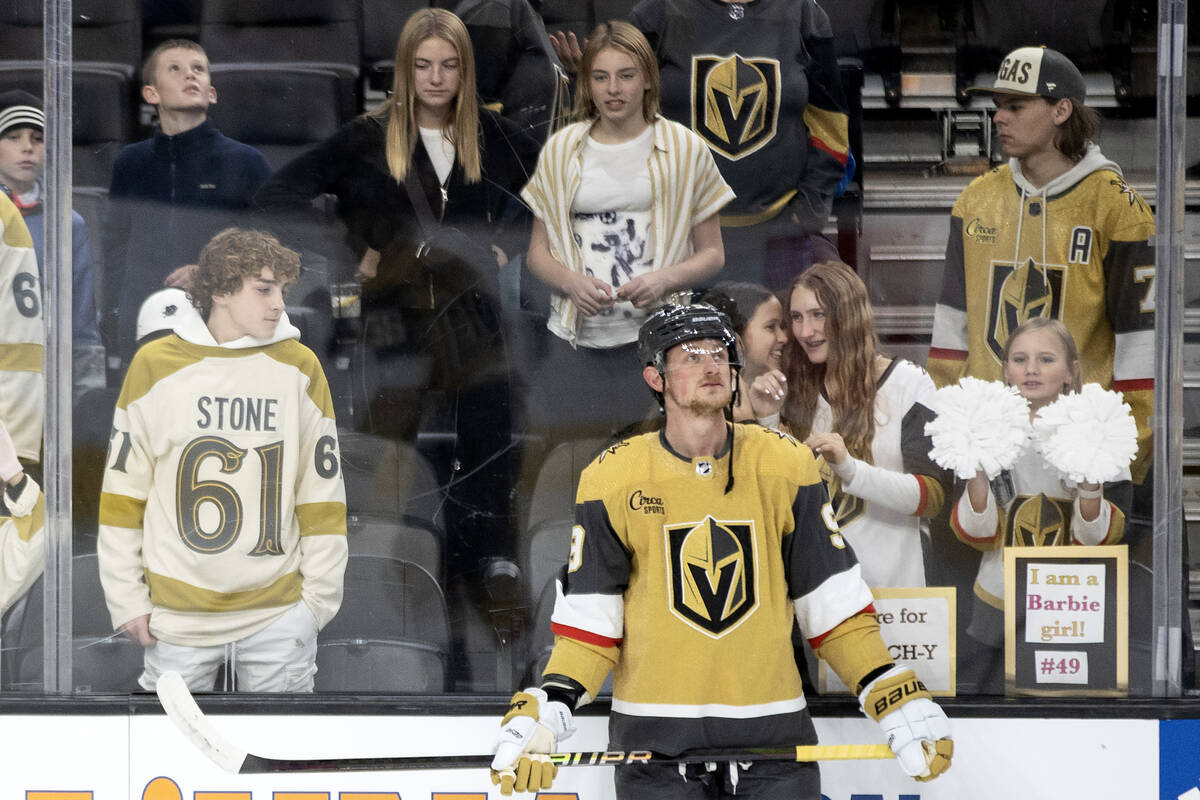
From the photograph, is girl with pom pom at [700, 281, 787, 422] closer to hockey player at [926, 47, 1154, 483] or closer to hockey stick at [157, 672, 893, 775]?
hockey player at [926, 47, 1154, 483]

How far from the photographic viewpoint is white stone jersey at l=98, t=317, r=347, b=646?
292 cm

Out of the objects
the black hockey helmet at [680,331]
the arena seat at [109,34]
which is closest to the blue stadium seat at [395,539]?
the black hockey helmet at [680,331]

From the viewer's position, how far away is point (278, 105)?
113 inches

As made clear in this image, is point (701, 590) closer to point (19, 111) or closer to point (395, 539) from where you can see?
point (395, 539)

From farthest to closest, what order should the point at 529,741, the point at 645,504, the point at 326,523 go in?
the point at 326,523 → the point at 645,504 → the point at 529,741

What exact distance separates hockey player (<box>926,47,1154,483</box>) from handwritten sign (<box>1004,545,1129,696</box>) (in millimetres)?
257

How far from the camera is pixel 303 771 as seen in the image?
2.68 metres

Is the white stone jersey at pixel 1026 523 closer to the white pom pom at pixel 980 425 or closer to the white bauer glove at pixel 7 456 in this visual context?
the white pom pom at pixel 980 425

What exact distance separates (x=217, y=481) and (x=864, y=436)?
1436mm

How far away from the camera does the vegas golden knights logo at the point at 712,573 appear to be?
2.58 metres

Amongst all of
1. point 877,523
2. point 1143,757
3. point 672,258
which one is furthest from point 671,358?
point 1143,757

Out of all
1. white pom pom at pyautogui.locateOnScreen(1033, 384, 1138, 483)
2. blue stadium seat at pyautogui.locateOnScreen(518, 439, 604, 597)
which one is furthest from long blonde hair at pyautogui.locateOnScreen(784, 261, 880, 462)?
blue stadium seat at pyautogui.locateOnScreen(518, 439, 604, 597)

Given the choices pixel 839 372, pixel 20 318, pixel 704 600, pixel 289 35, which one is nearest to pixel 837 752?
pixel 704 600

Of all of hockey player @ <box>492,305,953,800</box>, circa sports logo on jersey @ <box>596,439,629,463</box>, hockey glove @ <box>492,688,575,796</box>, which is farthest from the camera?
circa sports logo on jersey @ <box>596,439,629,463</box>
